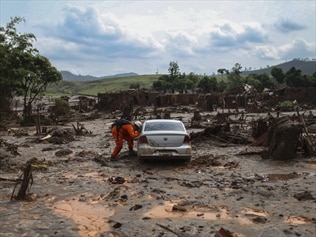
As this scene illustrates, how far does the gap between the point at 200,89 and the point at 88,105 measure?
3876 cm

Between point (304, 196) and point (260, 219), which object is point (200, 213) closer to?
point (260, 219)

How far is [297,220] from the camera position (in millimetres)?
7695

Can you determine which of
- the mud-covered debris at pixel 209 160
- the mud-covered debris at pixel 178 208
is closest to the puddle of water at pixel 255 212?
the mud-covered debris at pixel 178 208

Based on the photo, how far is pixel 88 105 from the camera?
209ft

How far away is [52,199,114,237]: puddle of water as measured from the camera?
7475 mm

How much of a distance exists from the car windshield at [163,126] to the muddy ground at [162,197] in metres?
1.23

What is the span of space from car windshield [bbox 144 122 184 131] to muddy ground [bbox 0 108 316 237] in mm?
1230

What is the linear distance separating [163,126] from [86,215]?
6.51 metres

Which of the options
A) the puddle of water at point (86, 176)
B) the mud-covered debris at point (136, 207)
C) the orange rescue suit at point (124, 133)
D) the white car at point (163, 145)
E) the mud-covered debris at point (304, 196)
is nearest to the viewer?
the mud-covered debris at point (136, 207)

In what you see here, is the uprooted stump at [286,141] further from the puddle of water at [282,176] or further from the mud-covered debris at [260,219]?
the mud-covered debris at [260,219]

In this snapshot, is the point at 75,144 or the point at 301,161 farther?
the point at 75,144

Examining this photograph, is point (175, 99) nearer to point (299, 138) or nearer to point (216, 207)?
point (299, 138)

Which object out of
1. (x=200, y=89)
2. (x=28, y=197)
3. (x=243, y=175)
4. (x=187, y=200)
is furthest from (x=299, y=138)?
(x=200, y=89)

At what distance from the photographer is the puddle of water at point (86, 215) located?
294 inches
